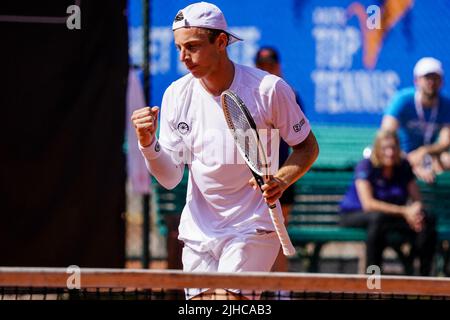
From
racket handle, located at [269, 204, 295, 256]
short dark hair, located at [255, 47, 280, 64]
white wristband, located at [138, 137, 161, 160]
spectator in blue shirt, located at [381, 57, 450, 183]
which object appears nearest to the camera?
racket handle, located at [269, 204, 295, 256]

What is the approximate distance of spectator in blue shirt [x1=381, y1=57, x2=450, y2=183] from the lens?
9.06 m

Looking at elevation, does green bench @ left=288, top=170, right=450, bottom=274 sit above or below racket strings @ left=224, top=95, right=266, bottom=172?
below

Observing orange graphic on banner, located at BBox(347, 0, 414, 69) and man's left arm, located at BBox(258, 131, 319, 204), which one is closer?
man's left arm, located at BBox(258, 131, 319, 204)

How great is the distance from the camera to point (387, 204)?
351 inches

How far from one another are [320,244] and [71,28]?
2954 mm

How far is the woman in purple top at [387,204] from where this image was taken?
8.83 meters

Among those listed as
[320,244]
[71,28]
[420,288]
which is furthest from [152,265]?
[420,288]

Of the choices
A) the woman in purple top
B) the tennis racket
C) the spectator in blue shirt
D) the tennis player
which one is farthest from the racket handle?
the spectator in blue shirt

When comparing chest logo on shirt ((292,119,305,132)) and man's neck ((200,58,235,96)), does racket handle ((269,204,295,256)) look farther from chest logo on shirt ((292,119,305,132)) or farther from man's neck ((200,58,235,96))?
man's neck ((200,58,235,96))

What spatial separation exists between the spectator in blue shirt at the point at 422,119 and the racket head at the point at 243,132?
14.3 feet

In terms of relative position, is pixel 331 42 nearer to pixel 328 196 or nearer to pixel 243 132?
pixel 328 196

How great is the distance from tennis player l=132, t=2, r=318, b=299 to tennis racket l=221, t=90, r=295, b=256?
0.15 meters

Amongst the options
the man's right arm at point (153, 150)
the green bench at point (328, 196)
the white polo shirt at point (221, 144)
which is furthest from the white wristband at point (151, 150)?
the green bench at point (328, 196)

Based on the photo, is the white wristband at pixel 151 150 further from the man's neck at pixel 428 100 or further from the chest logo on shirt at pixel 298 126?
the man's neck at pixel 428 100
